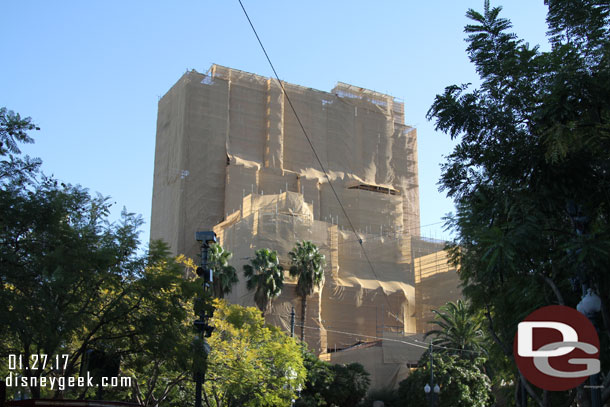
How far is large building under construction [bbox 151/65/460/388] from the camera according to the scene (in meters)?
70.2

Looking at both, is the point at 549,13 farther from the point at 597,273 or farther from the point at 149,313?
the point at 149,313

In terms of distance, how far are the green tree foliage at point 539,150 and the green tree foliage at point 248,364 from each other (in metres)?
14.3

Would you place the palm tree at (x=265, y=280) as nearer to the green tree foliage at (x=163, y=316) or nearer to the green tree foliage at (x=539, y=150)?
the green tree foliage at (x=163, y=316)

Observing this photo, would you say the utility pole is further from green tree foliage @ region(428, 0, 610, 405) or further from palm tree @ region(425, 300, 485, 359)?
palm tree @ region(425, 300, 485, 359)

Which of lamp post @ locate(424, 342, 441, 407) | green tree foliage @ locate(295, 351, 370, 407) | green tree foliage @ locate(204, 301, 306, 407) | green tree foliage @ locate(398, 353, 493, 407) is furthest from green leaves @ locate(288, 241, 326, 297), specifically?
green tree foliage @ locate(204, 301, 306, 407)

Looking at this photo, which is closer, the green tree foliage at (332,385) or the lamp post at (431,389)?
the lamp post at (431,389)

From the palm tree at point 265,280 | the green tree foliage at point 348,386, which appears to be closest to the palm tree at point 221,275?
the palm tree at point 265,280

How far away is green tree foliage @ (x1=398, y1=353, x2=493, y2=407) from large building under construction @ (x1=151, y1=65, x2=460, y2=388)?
965 centimetres

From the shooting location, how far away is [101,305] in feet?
59.8

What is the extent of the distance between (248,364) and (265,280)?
86.8 ft

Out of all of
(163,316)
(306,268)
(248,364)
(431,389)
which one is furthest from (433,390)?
(163,316)

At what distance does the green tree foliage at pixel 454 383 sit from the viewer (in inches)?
1836

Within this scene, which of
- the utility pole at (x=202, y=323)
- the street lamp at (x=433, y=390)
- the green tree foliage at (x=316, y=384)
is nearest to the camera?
the utility pole at (x=202, y=323)

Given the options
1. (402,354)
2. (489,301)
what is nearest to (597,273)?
(489,301)
